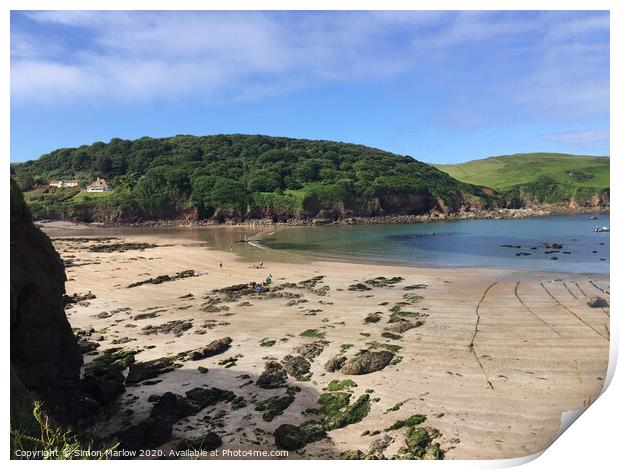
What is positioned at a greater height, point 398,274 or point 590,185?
point 590,185

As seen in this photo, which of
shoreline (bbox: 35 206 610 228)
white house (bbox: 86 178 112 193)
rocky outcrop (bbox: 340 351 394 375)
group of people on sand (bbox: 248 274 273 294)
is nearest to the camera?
rocky outcrop (bbox: 340 351 394 375)

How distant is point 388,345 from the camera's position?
1293 centimetres

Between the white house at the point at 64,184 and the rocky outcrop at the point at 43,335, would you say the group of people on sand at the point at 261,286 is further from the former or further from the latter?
the white house at the point at 64,184

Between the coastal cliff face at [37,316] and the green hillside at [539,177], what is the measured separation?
8406cm

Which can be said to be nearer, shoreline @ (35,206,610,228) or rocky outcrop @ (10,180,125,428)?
rocky outcrop @ (10,180,125,428)

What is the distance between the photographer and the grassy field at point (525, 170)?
76.4 metres

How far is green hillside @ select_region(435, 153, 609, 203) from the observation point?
79.4 m

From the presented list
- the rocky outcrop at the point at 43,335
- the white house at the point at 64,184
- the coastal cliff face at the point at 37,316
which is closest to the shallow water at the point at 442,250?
the rocky outcrop at the point at 43,335

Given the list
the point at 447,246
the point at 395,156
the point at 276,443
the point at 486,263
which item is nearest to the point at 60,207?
the point at 447,246

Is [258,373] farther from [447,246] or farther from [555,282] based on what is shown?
[447,246]

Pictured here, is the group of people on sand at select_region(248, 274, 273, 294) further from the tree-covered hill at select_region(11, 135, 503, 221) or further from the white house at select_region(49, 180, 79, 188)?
the white house at select_region(49, 180, 79, 188)

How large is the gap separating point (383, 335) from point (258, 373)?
5177 mm

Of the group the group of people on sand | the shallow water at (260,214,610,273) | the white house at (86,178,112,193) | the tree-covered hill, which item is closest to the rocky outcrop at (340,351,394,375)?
the group of people on sand

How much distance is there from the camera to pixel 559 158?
86.1 meters
